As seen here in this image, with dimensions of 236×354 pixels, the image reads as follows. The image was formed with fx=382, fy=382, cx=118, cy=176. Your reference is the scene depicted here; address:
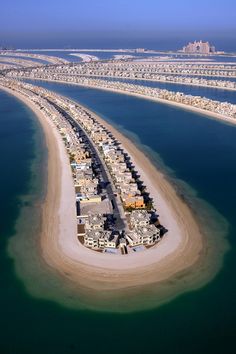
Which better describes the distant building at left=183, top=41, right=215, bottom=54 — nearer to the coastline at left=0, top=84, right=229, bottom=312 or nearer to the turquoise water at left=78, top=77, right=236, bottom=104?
the turquoise water at left=78, top=77, right=236, bottom=104

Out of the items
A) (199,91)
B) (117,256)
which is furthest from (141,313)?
(199,91)

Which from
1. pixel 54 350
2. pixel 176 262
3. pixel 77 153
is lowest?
pixel 54 350

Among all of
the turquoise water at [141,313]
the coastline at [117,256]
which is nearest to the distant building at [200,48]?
the turquoise water at [141,313]

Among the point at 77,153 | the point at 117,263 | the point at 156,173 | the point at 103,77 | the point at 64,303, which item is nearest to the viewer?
the point at 64,303

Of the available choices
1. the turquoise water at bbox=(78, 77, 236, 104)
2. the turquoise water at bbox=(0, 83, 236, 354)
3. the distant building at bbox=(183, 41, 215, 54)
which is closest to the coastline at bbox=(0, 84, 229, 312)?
the turquoise water at bbox=(0, 83, 236, 354)

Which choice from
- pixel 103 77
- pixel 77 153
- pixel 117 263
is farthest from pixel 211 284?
pixel 103 77

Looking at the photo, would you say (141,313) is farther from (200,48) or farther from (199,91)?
(200,48)

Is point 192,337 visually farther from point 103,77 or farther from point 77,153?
point 103,77
